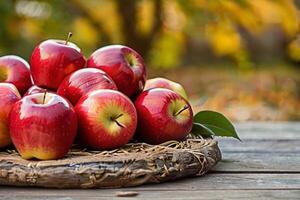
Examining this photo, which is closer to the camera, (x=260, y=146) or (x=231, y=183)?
(x=231, y=183)

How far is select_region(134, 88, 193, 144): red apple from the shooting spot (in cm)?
113

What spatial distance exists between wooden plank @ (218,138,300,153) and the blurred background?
66.9 inches

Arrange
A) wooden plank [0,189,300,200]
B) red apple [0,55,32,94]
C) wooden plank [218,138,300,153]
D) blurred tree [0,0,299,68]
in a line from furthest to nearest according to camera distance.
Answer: blurred tree [0,0,299,68] → wooden plank [218,138,300,153] → red apple [0,55,32,94] → wooden plank [0,189,300,200]

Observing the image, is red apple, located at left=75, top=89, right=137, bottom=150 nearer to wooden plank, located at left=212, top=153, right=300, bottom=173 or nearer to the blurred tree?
wooden plank, located at left=212, top=153, right=300, bottom=173

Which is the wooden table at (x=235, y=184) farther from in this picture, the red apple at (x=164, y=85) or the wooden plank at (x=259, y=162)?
the red apple at (x=164, y=85)

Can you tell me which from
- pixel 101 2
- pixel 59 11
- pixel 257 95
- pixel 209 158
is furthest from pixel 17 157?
pixel 101 2

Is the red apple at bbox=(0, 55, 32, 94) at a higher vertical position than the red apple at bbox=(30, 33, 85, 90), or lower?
lower

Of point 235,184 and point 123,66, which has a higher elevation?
point 123,66

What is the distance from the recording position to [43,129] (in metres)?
1.01

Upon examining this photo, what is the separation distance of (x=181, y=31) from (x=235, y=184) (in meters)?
3.47

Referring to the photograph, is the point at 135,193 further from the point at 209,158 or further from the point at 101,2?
the point at 101,2

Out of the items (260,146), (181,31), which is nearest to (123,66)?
(260,146)

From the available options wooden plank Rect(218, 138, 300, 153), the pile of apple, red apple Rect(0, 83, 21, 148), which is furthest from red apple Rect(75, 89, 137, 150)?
wooden plank Rect(218, 138, 300, 153)

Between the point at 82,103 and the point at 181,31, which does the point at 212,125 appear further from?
the point at 181,31
